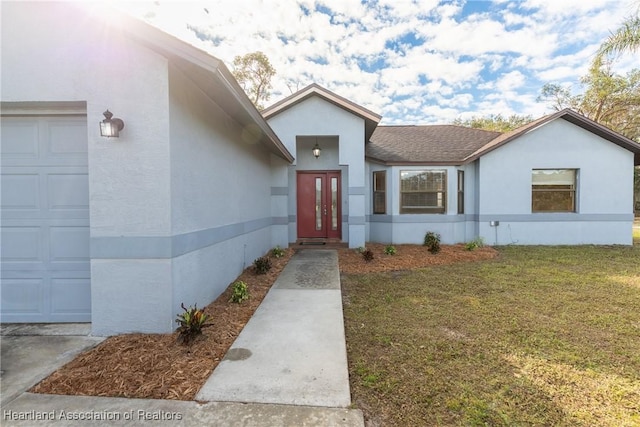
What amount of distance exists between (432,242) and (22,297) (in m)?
9.40

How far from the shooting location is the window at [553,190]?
10.4 m

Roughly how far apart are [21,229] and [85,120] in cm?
169

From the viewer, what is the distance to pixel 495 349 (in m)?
3.33

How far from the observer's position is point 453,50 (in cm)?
1279

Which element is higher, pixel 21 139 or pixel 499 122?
pixel 499 122

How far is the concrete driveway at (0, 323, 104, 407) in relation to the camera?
254cm

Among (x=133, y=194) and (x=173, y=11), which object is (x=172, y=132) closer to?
(x=133, y=194)

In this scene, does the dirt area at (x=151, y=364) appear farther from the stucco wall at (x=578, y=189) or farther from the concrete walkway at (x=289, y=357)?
the stucco wall at (x=578, y=189)

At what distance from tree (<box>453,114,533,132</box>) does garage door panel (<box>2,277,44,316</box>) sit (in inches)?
1394

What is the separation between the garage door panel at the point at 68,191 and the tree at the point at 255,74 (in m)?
20.1

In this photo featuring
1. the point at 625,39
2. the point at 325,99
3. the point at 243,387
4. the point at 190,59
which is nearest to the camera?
the point at 243,387

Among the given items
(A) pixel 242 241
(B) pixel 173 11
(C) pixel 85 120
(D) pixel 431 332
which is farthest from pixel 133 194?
(D) pixel 431 332

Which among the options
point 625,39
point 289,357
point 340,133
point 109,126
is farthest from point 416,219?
point 109,126

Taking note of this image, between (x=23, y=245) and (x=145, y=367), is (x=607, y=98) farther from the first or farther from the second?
(x=23, y=245)
